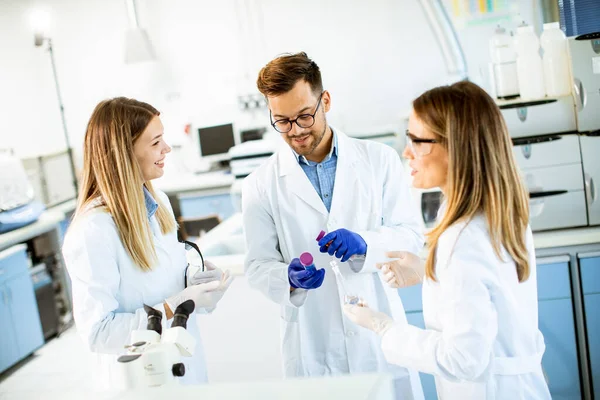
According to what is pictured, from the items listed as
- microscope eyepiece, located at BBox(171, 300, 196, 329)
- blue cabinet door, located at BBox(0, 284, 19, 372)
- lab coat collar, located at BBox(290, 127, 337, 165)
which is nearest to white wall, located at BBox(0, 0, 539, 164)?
blue cabinet door, located at BBox(0, 284, 19, 372)

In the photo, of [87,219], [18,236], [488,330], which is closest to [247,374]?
[87,219]

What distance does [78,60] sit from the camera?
579 cm

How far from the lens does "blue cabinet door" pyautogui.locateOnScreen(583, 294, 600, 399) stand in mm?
2373

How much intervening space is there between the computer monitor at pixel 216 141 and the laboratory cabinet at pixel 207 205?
1.35 ft

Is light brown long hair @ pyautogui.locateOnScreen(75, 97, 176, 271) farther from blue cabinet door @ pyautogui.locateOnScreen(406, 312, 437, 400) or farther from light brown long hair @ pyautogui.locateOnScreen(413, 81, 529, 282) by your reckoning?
blue cabinet door @ pyautogui.locateOnScreen(406, 312, 437, 400)

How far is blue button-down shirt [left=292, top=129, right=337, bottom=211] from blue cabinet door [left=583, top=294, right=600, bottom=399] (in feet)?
3.54

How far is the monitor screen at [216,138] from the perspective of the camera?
210 inches

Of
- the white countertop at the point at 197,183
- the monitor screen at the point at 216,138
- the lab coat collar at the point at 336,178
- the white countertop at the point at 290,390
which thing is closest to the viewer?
the white countertop at the point at 290,390

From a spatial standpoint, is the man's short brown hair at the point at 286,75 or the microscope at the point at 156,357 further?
the man's short brown hair at the point at 286,75

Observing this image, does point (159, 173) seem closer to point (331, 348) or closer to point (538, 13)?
point (331, 348)

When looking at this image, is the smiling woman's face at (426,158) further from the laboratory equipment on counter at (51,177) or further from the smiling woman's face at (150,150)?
the laboratory equipment on counter at (51,177)

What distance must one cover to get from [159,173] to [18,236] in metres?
2.62

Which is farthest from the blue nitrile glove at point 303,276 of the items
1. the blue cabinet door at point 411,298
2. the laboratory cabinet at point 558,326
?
the laboratory cabinet at point 558,326

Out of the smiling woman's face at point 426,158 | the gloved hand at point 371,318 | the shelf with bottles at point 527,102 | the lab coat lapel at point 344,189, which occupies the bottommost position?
the gloved hand at point 371,318
